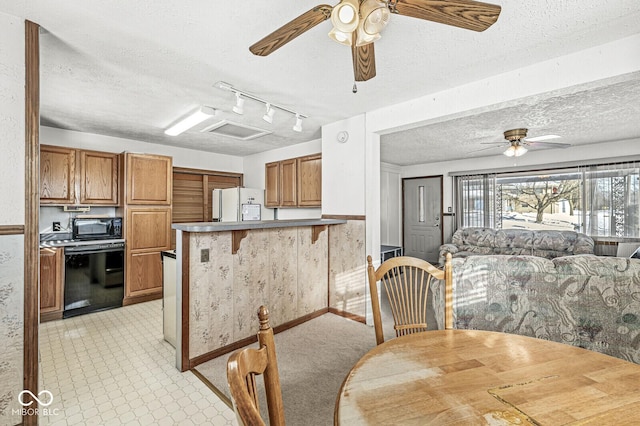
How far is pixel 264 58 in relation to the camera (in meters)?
2.16

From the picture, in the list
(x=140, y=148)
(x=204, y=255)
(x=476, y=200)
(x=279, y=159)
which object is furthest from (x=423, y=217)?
(x=140, y=148)

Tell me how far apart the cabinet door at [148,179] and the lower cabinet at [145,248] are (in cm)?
14

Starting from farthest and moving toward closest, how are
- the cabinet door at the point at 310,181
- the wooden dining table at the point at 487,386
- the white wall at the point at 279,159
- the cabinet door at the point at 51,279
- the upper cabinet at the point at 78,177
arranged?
1. the white wall at the point at 279,159
2. the cabinet door at the point at 310,181
3. the upper cabinet at the point at 78,177
4. the cabinet door at the point at 51,279
5. the wooden dining table at the point at 487,386

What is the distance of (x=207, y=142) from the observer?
465 centimetres

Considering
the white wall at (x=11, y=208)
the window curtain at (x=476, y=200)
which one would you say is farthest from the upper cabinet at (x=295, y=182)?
the window curtain at (x=476, y=200)

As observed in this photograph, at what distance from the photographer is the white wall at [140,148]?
3871 mm

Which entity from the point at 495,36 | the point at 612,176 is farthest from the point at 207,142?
the point at 612,176

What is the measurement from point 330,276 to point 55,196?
11.6 feet

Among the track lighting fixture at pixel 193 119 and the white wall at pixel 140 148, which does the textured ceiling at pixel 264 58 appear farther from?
the white wall at pixel 140 148

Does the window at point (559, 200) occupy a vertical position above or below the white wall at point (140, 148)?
below

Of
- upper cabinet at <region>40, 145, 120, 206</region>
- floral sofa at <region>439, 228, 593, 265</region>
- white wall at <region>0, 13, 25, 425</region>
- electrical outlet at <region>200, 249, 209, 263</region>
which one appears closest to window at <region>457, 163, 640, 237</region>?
floral sofa at <region>439, 228, 593, 265</region>

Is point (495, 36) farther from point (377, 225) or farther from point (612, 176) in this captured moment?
point (612, 176)

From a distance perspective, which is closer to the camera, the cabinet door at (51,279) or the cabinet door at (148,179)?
the cabinet door at (51,279)

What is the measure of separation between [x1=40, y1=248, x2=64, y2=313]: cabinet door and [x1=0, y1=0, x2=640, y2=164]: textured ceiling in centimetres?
159
